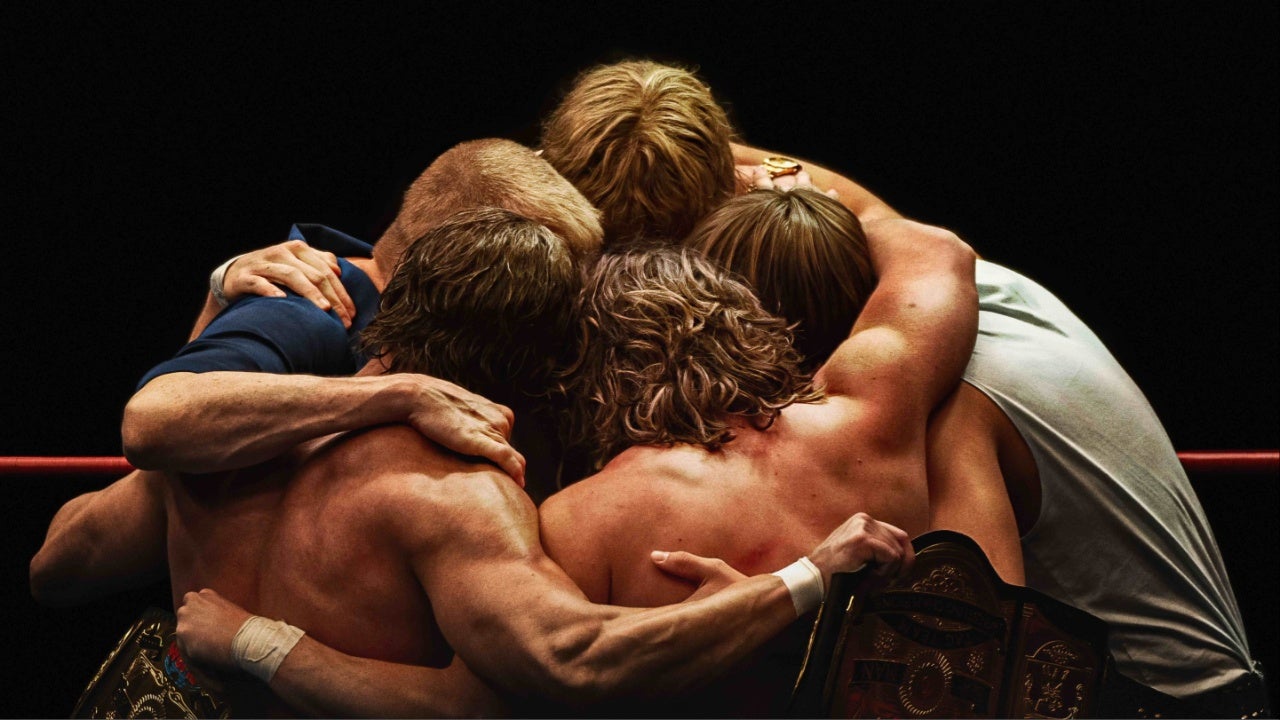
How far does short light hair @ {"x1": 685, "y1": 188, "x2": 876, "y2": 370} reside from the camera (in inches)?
98.7

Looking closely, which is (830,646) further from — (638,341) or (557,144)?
(557,144)

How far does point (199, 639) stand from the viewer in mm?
2219

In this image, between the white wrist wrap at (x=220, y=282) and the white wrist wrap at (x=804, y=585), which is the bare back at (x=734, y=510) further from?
the white wrist wrap at (x=220, y=282)

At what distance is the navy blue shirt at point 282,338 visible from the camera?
2.33 metres

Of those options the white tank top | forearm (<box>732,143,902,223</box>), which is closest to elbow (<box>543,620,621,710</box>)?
the white tank top

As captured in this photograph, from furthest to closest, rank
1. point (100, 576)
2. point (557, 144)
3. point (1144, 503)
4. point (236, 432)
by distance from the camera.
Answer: point (557, 144) → point (1144, 503) → point (100, 576) → point (236, 432)

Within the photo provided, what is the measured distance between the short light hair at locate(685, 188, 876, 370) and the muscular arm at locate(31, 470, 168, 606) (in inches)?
41.4

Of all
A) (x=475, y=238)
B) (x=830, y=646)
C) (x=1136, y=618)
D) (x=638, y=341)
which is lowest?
(x=1136, y=618)

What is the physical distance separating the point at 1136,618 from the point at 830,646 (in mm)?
807

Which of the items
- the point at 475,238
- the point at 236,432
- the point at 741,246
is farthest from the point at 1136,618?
the point at 236,432

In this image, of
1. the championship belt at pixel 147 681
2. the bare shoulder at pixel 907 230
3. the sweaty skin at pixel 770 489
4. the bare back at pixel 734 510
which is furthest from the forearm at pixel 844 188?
the championship belt at pixel 147 681

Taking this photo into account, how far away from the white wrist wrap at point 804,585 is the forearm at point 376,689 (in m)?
0.47

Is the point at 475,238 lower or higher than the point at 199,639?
higher

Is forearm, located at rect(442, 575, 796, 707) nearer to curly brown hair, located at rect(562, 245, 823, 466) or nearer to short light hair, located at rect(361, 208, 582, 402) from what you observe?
curly brown hair, located at rect(562, 245, 823, 466)
